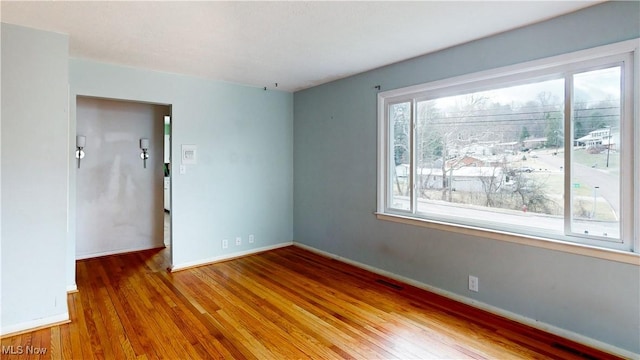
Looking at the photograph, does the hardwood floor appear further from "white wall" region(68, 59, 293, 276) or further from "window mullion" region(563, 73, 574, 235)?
"window mullion" region(563, 73, 574, 235)


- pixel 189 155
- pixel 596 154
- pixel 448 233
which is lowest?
pixel 448 233

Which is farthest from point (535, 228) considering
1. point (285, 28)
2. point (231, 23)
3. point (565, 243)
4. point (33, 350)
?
point (33, 350)

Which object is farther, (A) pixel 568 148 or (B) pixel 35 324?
(B) pixel 35 324

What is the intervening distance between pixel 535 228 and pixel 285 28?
9.10ft

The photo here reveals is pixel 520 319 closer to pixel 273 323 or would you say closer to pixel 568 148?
pixel 568 148

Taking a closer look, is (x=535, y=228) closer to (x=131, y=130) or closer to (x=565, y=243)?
(x=565, y=243)

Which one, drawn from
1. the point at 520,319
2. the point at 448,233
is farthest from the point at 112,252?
the point at 520,319

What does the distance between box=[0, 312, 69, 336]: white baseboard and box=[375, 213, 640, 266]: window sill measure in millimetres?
3437

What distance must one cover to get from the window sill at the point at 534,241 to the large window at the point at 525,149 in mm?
75

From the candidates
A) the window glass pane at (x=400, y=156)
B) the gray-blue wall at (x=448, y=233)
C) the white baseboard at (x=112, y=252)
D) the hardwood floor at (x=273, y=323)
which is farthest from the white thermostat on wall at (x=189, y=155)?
Answer: the window glass pane at (x=400, y=156)

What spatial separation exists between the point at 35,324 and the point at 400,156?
3904 mm

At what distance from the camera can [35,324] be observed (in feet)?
9.32

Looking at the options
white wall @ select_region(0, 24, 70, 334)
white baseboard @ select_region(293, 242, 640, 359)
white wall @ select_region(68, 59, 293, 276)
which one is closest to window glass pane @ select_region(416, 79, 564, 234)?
white baseboard @ select_region(293, 242, 640, 359)

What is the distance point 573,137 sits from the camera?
267 centimetres
